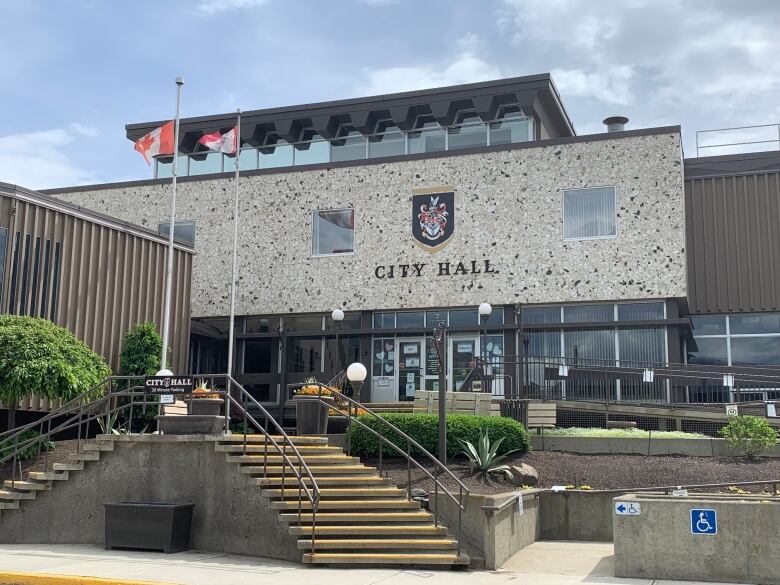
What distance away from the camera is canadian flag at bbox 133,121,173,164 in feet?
77.0

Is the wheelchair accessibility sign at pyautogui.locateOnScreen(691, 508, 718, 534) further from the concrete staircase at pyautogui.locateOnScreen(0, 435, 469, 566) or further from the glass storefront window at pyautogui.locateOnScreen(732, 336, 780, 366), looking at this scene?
the glass storefront window at pyautogui.locateOnScreen(732, 336, 780, 366)

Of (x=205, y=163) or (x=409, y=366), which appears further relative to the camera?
(x=205, y=163)

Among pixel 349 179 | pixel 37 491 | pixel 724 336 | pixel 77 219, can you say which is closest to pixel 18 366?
pixel 37 491

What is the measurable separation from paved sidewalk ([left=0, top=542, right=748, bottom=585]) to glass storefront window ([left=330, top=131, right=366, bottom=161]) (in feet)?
59.9

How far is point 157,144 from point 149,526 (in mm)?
12733

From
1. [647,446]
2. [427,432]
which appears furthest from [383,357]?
[647,446]

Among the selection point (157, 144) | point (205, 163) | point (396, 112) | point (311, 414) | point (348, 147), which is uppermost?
point (396, 112)

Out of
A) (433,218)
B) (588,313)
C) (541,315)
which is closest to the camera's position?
(588,313)

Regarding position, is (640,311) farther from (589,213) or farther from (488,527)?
(488,527)

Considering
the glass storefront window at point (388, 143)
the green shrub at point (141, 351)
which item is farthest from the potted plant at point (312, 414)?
the glass storefront window at point (388, 143)

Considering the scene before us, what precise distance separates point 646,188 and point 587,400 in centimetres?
660

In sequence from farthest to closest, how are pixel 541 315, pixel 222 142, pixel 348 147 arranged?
pixel 348 147, pixel 541 315, pixel 222 142

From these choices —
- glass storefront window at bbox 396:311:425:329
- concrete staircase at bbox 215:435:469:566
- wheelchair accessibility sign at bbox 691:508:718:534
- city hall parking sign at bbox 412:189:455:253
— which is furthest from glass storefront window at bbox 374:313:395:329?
wheelchair accessibility sign at bbox 691:508:718:534

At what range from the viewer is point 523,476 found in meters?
16.6
